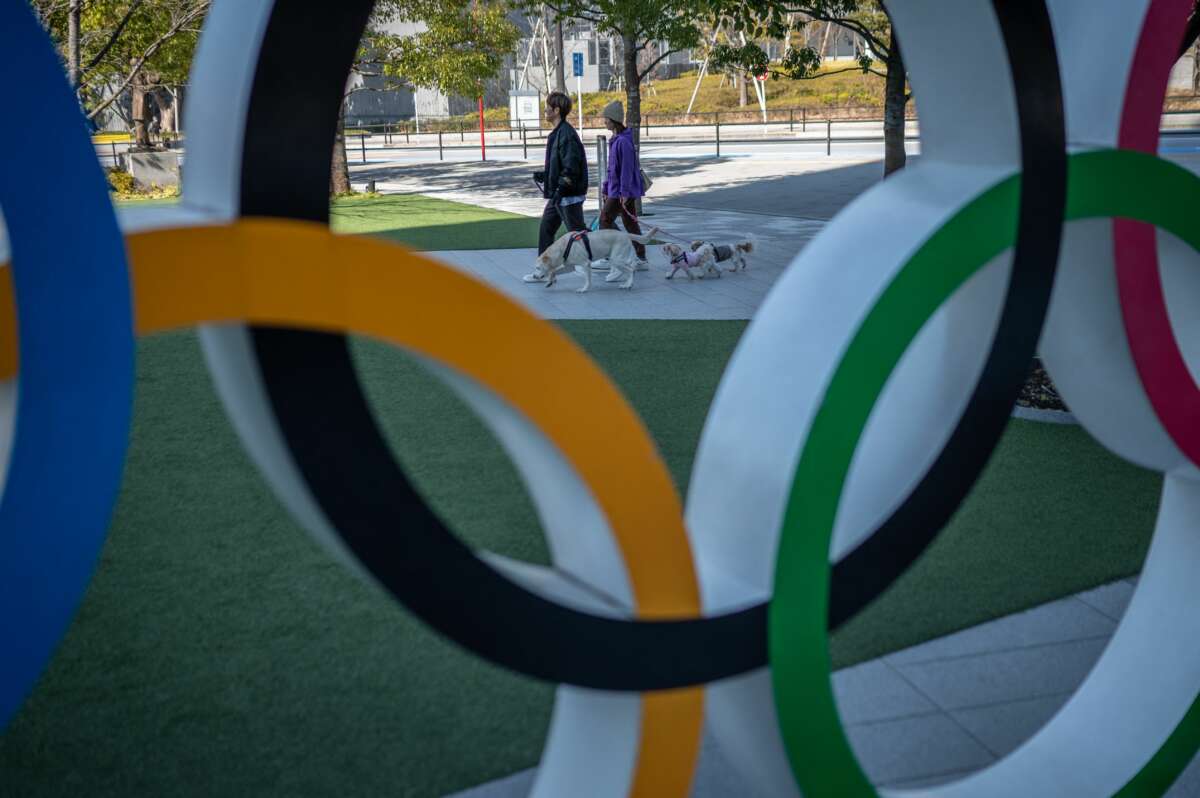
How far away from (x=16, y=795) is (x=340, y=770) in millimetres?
1157

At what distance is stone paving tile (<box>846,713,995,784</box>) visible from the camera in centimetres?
455

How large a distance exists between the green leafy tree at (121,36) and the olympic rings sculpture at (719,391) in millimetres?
17150

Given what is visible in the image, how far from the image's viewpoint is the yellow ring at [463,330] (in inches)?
90.1

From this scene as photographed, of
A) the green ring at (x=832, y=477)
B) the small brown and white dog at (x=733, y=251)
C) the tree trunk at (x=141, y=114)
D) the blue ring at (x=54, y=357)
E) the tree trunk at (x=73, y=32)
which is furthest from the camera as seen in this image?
the tree trunk at (x=141, y=114)

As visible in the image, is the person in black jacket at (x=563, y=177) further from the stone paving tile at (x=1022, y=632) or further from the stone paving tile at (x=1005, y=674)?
the stone paving tile at (x=1005, y=674)

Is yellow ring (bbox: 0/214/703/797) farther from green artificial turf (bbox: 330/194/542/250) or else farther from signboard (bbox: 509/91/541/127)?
signboard (bbox: 509/91/541/127)

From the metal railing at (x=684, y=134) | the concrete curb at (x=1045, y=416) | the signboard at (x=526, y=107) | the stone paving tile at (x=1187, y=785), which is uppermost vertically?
the signboard at (x=526, y=107)

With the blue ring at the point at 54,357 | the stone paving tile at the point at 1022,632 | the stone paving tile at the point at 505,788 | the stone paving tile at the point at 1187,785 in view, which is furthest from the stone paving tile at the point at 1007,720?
the blue ring at the point at 54,357

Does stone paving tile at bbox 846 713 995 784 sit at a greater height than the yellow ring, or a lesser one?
lesser

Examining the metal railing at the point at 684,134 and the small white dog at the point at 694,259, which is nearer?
the small white dog at the point at 694,259

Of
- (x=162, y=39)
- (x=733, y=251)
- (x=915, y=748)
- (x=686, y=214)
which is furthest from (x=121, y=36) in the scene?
(x=915, y=748)

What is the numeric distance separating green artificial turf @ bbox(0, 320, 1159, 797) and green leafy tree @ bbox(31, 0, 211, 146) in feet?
41.9

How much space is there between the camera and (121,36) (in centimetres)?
2178

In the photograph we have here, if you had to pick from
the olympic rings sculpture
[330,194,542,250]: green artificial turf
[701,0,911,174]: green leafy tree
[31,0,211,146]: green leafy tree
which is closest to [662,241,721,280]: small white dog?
[701,0,911,174]: green leafy tree
